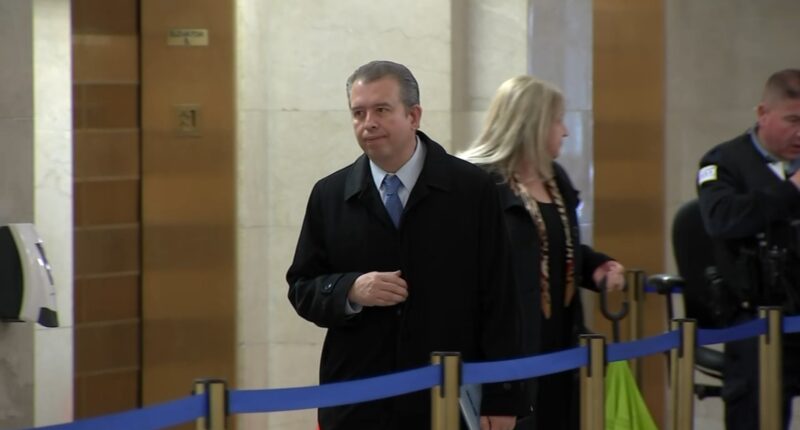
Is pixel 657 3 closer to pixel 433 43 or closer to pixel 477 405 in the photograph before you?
pixel 433 43

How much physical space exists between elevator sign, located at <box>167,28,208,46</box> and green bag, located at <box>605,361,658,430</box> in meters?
3.33

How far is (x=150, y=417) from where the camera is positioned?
3996 millimetres

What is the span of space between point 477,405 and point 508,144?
3.90ft

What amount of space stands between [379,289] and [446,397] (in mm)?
403

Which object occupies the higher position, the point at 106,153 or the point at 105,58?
the point at 105,58

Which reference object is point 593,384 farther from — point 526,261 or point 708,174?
point 708,174

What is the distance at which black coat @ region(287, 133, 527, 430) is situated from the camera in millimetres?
4590

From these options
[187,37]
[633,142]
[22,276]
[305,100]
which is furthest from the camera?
[633,142]

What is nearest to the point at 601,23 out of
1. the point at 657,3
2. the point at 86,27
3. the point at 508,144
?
the point at 657,3

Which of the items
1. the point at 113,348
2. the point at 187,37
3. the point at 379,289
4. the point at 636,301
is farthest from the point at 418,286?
the point at 113,348

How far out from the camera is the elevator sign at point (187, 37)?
816 cm

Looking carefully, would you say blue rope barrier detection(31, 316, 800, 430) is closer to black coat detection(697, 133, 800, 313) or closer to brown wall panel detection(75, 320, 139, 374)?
black coat detection(697, 133, 800, 313)

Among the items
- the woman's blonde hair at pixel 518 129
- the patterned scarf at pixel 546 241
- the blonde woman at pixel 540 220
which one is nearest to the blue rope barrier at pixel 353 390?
the blonde woman at pixel 540 220

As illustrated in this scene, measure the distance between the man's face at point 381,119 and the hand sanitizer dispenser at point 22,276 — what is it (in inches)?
67.9
